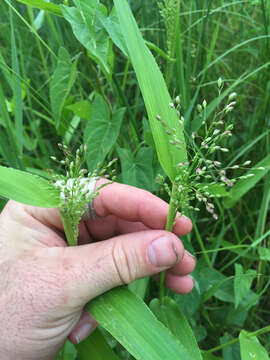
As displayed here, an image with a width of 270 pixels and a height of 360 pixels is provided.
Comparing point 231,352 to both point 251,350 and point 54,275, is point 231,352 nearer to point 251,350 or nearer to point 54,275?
→ point 251,350

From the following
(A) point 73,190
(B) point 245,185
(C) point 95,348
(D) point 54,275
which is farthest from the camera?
(B) point 245,185

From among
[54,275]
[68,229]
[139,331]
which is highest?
[68,229]

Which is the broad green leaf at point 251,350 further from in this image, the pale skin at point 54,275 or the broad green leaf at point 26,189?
the broad green leaf at point 26,189

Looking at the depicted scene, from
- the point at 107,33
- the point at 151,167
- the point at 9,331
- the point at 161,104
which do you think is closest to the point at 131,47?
the point at 161,104

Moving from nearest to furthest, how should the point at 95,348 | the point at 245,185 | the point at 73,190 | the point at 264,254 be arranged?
the point at 73,190
the point at 95,348
the point at 264,254
the point at 245,185

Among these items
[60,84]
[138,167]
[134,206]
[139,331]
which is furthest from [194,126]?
[139,331]

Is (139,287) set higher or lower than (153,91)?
lower

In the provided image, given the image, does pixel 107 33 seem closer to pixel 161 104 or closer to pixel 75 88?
pixel 161 104
